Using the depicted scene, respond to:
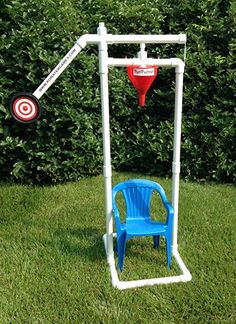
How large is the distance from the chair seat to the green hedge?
1.50m

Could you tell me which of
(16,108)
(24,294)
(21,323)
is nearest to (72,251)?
(24,294)

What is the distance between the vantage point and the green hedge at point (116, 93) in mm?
4062

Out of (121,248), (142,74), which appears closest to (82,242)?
(121,248)

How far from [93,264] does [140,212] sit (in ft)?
1.84

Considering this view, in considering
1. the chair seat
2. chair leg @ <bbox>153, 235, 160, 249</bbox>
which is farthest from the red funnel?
chair leg @ <bbox>153, 235, 160, 249</bbox>

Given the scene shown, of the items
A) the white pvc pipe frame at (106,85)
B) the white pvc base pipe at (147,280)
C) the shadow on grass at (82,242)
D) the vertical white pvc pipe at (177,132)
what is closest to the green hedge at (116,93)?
the shadow on grass at (82,242)

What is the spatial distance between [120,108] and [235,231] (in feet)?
6.45

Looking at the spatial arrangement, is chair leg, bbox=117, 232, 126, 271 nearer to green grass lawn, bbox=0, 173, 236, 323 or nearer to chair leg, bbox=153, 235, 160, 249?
green grass lawn, bbox=0, 173, 236, 323

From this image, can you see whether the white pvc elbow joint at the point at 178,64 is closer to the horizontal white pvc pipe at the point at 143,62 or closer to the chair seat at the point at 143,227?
the horizontal white pvc pipe at the point at 143,62

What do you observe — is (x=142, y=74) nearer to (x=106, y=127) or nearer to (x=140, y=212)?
(x=106, y=127)

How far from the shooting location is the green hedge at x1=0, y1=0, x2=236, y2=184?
4.06 m

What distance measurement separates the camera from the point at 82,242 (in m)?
3.42

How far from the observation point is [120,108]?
15.3 feet

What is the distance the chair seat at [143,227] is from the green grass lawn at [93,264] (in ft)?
1.03
